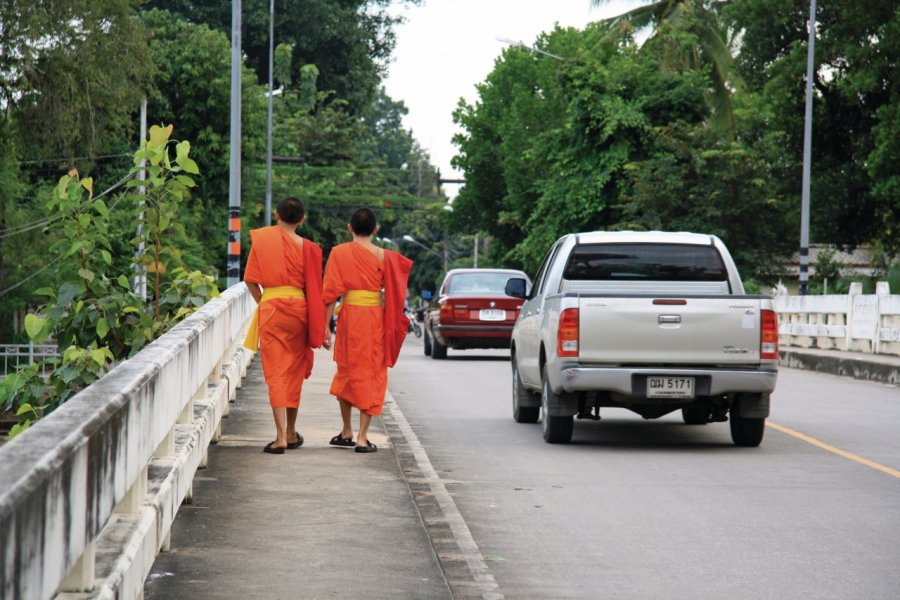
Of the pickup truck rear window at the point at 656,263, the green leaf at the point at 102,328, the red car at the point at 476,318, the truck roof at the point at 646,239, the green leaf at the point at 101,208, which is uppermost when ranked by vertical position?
the green leaf at the point at 101,208

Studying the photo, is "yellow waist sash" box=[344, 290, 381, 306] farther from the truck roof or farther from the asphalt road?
the truck roof

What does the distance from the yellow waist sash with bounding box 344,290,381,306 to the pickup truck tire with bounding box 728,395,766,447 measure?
10.5 feet

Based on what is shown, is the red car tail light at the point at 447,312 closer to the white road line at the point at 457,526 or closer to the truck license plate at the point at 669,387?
the white road line at the point at 457,526

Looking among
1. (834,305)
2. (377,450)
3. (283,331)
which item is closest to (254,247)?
(283,331)

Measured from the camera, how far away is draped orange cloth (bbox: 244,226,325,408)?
10.8 m

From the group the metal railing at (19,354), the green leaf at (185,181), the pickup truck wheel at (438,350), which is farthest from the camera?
the metal railing at (19,354)

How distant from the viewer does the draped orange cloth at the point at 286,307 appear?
35.5 feet

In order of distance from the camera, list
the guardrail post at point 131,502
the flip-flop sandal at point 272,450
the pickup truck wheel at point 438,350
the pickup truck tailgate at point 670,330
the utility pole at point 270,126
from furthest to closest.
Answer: the utility pole at point 270,126 → the pickup truck wheel at point 438,350 → the pickup truck tailgate at point 670,330 → the flip-flop sandal at point 272,450 → the guardrail post at point 131,502

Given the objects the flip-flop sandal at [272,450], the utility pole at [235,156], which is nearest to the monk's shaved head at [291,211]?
the flip-flop sandal at [272,450]

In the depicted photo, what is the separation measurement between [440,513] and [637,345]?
3.59 m

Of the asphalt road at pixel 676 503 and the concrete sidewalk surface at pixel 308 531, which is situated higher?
the concrete sidewalk surface at pixel 308 531

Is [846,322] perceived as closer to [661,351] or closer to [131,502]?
[661,351]

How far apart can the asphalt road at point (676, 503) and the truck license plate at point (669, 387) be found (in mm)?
496

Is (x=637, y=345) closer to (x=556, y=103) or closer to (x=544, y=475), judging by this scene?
(x=544, y=475)
